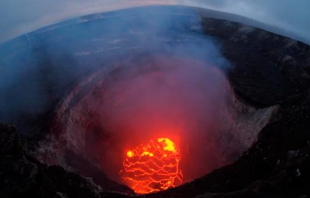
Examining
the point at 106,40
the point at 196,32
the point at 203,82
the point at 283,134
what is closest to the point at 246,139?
the point at 283,134

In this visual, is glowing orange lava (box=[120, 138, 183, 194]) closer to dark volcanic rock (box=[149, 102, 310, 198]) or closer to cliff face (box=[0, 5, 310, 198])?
cliff face (box=[0, 5, 310, 198])

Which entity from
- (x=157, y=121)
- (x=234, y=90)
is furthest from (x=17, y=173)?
(x=157, y=121)

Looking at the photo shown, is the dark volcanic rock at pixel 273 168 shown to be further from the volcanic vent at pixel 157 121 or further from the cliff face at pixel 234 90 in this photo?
the volcanic vent at pixel 157 121

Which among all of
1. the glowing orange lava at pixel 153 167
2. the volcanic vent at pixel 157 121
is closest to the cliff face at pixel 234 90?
the volcanic vent at pixel 157 121

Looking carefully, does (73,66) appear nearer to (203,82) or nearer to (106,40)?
(106,40)

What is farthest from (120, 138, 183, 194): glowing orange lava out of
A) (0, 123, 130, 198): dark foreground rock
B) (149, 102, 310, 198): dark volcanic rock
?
(0, 123, 130, 198): dark foreground rock
